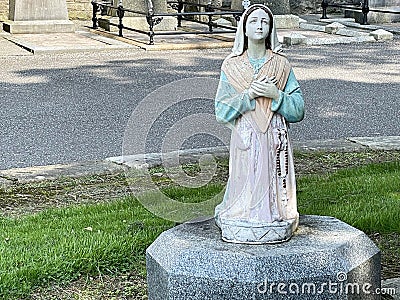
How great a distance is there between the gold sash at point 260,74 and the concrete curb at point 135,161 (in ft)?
10.4

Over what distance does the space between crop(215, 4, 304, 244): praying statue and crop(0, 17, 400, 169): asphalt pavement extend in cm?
139

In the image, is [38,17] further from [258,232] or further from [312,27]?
[258,232]

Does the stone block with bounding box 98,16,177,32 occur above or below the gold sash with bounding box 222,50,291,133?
below

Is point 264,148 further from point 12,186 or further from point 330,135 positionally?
point 330,135

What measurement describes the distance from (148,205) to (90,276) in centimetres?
130

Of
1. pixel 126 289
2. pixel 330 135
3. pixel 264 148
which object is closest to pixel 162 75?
pixel 330 135

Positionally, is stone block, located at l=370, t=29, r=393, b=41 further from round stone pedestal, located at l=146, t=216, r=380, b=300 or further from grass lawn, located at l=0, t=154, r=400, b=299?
round stone pedestal, located at l=146, t=216, r=380, b=300

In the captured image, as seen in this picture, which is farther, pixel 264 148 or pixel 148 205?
pixel 148 205

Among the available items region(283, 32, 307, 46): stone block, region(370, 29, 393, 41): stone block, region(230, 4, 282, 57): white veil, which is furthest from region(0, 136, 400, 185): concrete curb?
region(370, 29, 393, 41): stone block

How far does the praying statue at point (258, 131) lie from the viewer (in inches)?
150

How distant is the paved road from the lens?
28.5 feet

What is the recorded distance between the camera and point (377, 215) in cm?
575

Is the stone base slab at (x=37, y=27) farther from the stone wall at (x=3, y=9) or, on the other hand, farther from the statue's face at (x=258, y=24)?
the statue's face at (x=258, y=24)

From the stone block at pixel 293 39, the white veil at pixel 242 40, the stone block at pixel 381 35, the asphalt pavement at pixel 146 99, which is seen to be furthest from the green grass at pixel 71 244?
the stone block at pixel 381 35
